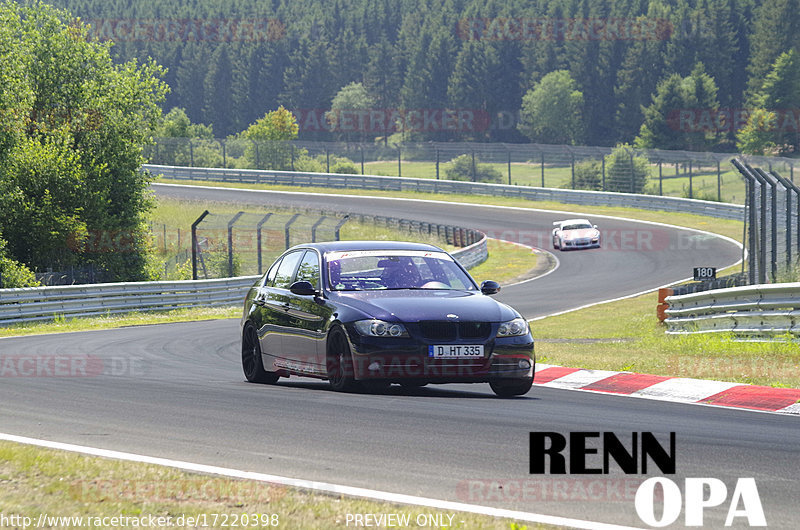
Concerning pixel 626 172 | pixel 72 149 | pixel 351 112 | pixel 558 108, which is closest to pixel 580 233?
pixel 72 149

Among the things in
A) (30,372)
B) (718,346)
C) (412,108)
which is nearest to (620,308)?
(718,346)

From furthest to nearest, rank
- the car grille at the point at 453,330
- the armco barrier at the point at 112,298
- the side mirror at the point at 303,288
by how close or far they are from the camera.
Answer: the armco barrier at the point at 112,298
the side mirror at the point at 303,288
the car grille at the point at 453,330

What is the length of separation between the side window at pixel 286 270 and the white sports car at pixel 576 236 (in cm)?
3422

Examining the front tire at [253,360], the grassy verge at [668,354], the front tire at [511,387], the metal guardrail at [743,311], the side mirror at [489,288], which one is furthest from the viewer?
the metal guardrail at [743,311]

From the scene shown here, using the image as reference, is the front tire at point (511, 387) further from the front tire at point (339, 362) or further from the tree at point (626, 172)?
the tree at point (626, 172)

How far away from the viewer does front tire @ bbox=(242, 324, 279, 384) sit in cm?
1186

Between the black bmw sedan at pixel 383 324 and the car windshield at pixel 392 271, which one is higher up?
the car windshield at pixel 392 271

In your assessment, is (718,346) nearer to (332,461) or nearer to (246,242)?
(332,461)

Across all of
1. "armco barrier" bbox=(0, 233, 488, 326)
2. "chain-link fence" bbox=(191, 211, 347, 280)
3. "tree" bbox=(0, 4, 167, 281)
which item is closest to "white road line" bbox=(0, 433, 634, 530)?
"armco barrier" bbox=(0, 233, 488, 326)

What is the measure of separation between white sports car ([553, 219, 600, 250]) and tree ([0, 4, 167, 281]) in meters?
17.3

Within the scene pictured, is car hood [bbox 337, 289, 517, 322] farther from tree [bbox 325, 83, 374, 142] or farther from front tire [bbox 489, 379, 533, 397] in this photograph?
tree [bbox 325, 83, 374, 142]

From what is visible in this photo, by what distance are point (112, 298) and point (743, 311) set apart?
1637 cm

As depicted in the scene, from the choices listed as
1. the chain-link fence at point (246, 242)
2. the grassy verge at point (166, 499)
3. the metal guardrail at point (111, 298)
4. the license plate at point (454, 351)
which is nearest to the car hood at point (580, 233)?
the chain-link fence at point (246, 242)

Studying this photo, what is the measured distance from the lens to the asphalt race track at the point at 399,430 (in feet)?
19.8
